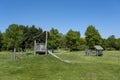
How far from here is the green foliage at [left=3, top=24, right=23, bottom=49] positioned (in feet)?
281

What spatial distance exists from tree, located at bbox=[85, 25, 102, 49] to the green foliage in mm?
23321

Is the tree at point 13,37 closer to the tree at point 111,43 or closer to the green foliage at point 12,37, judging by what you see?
the green foliage at point 12,37

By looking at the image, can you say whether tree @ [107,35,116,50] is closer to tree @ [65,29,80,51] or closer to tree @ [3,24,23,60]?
tree @ [65,29,80,51]

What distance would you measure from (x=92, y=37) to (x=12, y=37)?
2759 centimetres

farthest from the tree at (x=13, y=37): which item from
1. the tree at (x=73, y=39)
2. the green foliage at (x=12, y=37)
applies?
the tree at (x=73, y=39)

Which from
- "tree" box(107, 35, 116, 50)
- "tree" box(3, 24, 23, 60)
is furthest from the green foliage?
"tree" box(107, 35, 116, 50)

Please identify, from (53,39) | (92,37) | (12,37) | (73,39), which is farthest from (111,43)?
(12,37)

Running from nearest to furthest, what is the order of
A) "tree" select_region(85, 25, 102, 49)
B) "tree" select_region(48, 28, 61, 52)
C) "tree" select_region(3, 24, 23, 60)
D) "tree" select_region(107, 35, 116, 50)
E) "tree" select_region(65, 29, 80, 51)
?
"tree" select_region(48, 28, 61, 52)
"tree" select_region(85, 25, 102, 49)
"tree" select_region(3, 24, 23, 60)
"tree" select_region(65, 29, 80, 51)
"tree" select_region(107, 35, 116, 50)

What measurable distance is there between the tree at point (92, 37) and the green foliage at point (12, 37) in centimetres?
2332

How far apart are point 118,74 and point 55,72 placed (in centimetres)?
577

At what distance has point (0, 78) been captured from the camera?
789 inches

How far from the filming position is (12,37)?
87250 mm

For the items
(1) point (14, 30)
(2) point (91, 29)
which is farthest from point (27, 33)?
(2) point (91, 29)

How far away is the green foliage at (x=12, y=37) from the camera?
85500mm
